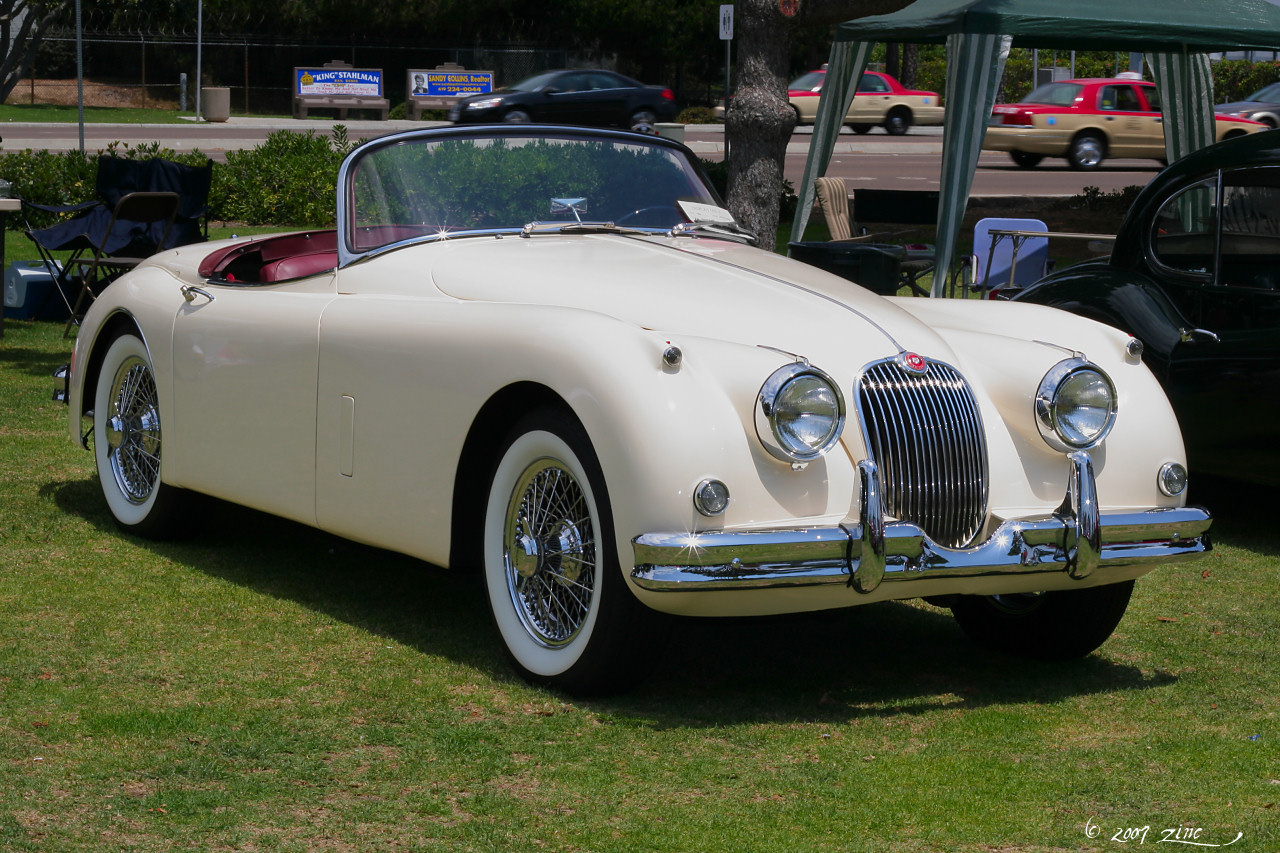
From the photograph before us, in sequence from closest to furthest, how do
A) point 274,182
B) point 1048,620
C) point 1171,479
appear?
1. point 1171,479
2. point 1048,620
3. point 274,182

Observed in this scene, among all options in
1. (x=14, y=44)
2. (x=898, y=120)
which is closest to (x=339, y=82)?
(x=898, y=120)

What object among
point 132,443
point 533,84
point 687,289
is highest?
point 533,84

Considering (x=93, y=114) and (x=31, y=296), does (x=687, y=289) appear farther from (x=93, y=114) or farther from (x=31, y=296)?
(x=93, y=114)

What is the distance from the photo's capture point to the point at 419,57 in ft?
151

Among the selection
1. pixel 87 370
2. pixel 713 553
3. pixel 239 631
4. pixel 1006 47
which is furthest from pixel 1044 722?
pixel 1006 47

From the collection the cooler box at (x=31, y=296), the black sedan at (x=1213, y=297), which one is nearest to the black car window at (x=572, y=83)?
the cooler box at (x=31, y=296)

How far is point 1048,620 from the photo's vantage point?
15.4ft

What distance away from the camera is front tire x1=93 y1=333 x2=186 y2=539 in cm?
585

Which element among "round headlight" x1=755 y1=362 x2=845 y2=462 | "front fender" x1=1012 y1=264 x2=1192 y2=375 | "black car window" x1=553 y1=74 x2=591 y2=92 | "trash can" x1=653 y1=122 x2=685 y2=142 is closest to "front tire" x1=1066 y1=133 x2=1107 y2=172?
"trash can" x1=653 y1=122 x2=685 y2=142

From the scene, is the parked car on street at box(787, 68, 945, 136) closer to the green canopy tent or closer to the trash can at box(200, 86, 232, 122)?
the trash can at box(200, 86, 232, 122)

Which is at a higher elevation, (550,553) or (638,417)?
(638,417)

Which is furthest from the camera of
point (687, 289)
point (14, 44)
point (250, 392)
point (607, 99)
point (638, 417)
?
point (607, 99)

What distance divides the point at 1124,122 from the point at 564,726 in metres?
26.1

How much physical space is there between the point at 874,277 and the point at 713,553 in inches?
183
